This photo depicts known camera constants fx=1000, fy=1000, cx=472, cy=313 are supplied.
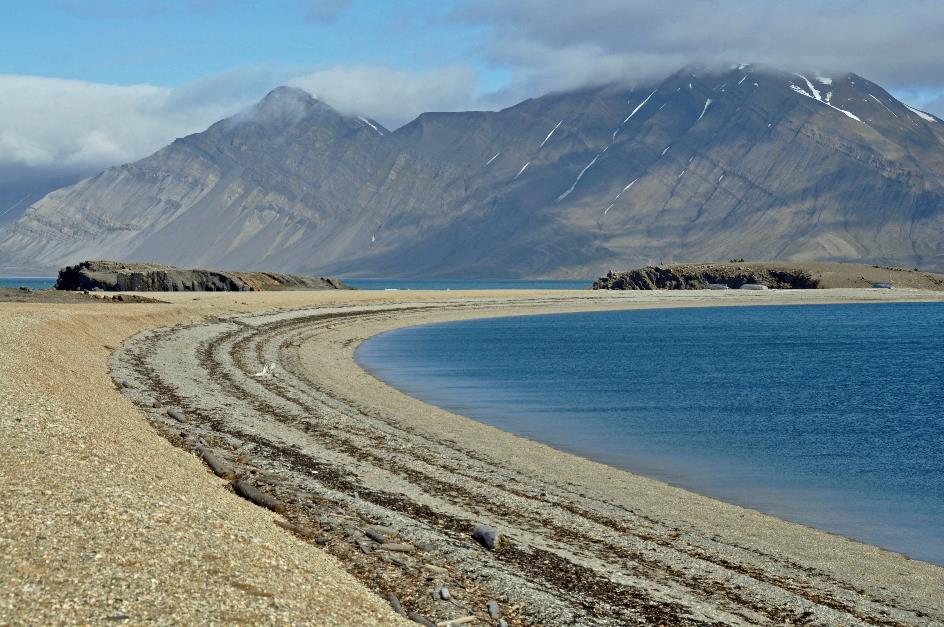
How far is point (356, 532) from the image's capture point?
1483 cm

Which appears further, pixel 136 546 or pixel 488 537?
pixel 488 537

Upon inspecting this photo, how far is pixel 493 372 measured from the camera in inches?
1875

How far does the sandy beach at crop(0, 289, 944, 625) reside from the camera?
10930mm

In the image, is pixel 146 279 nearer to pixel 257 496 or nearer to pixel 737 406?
pixel 737 406

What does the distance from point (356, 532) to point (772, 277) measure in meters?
179

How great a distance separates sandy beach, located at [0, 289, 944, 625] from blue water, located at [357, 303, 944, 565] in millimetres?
2170

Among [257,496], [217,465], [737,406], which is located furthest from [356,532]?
[737,406]

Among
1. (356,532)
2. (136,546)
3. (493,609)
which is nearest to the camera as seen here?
(136,546)

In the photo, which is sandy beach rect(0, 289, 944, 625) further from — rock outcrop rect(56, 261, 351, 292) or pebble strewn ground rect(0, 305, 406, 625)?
rock outcrop rect(56, 261, 351, 292)

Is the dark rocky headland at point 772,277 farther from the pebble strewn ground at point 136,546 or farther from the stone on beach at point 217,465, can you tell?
the pebble strewn ground at point 136,546

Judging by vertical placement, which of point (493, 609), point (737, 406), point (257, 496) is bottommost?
point (493, 609)

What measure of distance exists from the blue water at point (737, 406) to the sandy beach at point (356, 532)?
2170 mm

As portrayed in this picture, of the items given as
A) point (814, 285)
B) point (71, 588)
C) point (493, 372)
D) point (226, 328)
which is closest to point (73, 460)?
point (71, 588)

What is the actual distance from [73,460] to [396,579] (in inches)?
226
